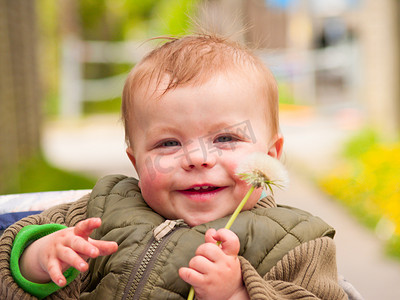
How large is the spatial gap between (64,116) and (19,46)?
6.55 m

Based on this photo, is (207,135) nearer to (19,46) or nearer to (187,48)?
(187,48)

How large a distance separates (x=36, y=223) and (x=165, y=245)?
40 cm

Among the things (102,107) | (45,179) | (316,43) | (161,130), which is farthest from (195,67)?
(102,107)

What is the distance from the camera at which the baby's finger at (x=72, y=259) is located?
136cm

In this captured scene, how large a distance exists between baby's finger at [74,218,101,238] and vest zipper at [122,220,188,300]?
0.19 meters

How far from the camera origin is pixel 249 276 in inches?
56.4

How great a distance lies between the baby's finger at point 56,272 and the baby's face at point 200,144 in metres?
0.34

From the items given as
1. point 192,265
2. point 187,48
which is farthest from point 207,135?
point 192,265

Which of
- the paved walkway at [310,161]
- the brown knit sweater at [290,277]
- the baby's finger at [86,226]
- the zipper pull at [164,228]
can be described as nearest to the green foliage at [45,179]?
the paved walkway at [310,161]

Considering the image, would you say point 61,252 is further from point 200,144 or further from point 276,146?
point 276,146

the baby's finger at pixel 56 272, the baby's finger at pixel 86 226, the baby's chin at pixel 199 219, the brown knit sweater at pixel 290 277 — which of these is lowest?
the brown knit sweater at pixel 290 277

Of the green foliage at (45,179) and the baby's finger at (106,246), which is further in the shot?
the green foliage at (45,179)

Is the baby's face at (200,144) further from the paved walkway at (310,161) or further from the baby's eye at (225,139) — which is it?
the paved walkway at (310,161)

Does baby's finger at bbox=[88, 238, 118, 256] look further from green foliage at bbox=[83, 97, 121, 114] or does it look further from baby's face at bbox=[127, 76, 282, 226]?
green foliage at bbox=[83, 97, 121, 114]
